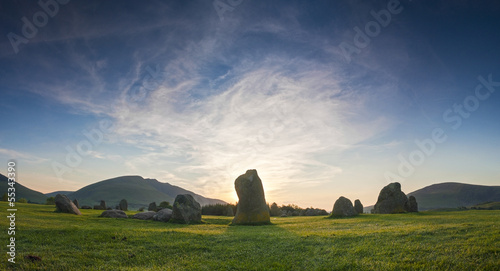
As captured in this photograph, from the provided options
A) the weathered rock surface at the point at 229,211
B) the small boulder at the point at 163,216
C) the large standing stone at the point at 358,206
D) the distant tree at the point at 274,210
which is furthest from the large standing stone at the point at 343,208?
the small boulder at the point at 163,216

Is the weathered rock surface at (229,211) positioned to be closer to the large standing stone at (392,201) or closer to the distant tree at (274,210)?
the distant tree at (274,210)

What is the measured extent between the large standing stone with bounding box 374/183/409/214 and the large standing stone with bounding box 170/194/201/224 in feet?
68.7

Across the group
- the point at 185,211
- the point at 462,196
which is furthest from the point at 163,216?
the point at 462,196

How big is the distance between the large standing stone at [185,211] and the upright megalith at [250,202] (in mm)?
3163

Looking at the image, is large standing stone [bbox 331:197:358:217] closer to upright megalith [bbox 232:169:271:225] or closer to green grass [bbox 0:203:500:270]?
upright megalith [bbox 232:169:271:225]

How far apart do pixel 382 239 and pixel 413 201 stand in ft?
81.5

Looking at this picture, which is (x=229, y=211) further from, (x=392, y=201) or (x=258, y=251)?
(x=258, y=251)

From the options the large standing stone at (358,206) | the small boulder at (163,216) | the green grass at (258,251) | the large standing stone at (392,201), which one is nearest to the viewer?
the green grass at (258,251)

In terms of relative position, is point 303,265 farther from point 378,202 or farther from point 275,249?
point 378,202

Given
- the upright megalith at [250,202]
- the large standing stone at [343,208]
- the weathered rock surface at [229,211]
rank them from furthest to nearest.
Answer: the weathered rock surface at [229,211] < the large standing stone at [343,208] < the upright megalith at [250,202]

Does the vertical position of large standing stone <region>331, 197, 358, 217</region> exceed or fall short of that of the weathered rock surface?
it exceeds it

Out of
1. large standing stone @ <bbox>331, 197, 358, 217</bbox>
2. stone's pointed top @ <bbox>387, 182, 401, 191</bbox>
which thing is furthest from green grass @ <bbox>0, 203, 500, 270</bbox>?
stone's pointed top @ <bbox>387, 182, 401, 191</bbox>

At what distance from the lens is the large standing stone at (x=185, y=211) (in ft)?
65.2

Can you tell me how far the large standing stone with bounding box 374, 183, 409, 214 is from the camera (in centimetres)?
2836
